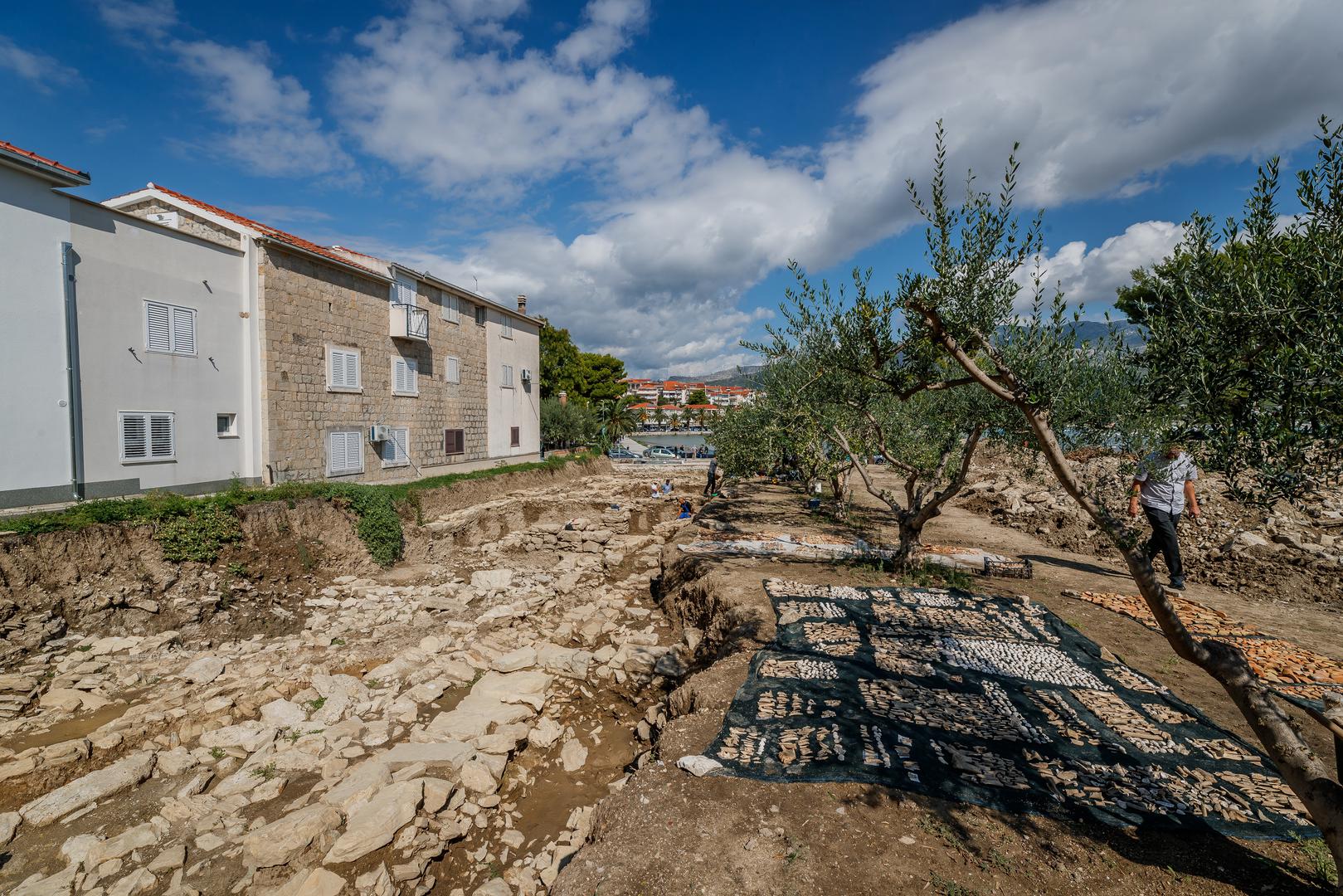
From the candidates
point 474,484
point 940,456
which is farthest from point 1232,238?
point 474,484

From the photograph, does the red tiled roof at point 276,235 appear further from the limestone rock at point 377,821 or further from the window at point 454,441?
the limestone rock at point 377,821

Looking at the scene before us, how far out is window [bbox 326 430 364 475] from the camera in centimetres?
2009

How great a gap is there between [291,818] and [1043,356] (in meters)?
9.88

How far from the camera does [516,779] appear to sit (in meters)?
7.19

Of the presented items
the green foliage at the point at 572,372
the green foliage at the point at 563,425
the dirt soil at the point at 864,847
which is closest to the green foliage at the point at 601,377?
the green foliage at the point at 572,372

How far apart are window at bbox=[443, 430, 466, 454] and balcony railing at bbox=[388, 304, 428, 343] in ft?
16.3

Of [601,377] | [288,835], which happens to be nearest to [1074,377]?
[288,835]

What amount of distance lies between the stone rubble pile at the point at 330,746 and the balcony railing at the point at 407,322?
13.3 m

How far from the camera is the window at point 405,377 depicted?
23188 millimetres

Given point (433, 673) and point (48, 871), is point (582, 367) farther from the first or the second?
point (48, 871)

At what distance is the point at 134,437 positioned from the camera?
48.5 ft

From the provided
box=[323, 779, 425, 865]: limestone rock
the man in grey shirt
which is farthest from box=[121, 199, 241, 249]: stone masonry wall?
the man in grey shirt

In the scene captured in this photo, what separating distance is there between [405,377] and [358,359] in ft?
8.13

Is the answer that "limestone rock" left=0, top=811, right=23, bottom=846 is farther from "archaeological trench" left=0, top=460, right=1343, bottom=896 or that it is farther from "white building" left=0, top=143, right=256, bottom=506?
"white building" left=0, top=143, right=256, bottom=506
